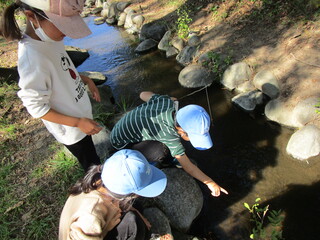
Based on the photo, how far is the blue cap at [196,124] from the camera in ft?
6.78

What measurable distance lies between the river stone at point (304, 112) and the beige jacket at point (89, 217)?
2928mm

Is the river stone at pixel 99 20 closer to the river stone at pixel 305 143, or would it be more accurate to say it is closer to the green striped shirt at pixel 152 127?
the green striped shirt at pixel 152 127

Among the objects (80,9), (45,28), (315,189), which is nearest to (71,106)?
(45,28)

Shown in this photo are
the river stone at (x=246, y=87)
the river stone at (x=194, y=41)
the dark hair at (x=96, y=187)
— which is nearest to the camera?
the dark hair at (x=96, y=187)

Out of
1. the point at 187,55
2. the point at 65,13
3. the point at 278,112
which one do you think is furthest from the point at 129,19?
the point at 65,13

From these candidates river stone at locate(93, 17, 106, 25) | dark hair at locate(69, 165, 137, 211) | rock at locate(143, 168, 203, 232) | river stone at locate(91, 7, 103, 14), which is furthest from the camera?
river stone at locate(91, 7, 103, 14)

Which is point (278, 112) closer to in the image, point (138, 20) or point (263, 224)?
point (263, 224)

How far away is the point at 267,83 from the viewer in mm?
4016

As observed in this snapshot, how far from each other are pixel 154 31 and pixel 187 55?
72.7 inches

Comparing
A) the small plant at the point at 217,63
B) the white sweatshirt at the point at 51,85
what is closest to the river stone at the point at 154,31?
the small plant at the point at 217,63

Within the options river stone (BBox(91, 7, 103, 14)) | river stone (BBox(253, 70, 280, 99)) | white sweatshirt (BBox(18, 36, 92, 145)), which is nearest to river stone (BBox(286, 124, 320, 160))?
river stone (BBox(253, 70, 280, 99))

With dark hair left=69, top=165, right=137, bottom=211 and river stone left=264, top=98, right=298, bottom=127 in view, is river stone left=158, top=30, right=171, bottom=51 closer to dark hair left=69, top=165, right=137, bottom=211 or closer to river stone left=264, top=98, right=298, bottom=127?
river stone left=264, top=98, right=298, bottom=127

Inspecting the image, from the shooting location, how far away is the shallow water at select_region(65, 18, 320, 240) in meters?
2.67

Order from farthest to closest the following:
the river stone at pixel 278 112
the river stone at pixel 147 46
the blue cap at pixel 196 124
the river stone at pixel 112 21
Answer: the river stone at pixel 112 21, the river stone at pixel 147 46, the river stone at pixel 278 112, the blue cap at pixel 196 124
